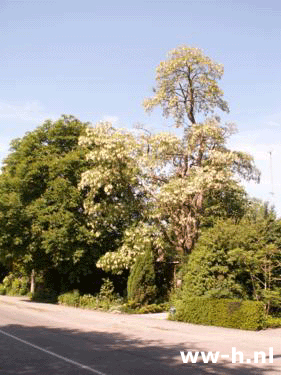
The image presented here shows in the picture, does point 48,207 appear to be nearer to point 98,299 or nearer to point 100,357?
point 98,299

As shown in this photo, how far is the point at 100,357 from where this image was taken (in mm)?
12242

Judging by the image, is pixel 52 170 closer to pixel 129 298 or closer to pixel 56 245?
pixel 56 245

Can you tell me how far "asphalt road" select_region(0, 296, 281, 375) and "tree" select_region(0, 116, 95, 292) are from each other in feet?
26.5

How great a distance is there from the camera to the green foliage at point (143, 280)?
27.5 meters

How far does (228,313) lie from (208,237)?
162 inches

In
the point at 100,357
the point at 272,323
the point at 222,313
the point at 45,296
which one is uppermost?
the point at 45,296

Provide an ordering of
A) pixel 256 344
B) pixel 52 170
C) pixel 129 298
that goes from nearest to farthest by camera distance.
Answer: pixel 256 344 → pixel 129 298 → pixel 52 170

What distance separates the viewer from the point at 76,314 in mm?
25891

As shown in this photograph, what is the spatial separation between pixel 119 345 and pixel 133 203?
15761 millimetres

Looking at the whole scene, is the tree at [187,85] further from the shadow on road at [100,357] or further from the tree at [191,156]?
the shadow on road at [100,357]

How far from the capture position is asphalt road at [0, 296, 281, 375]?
425 inches

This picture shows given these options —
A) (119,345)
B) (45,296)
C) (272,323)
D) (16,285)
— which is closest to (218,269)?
(272,323)

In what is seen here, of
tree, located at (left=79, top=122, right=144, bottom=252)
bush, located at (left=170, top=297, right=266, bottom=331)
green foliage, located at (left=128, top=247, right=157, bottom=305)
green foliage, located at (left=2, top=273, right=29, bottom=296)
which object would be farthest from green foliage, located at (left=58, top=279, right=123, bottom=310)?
green foliage, located at (left=2, top=273, right=29, bottom=296)

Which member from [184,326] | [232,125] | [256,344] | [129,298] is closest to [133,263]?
[129,298]
